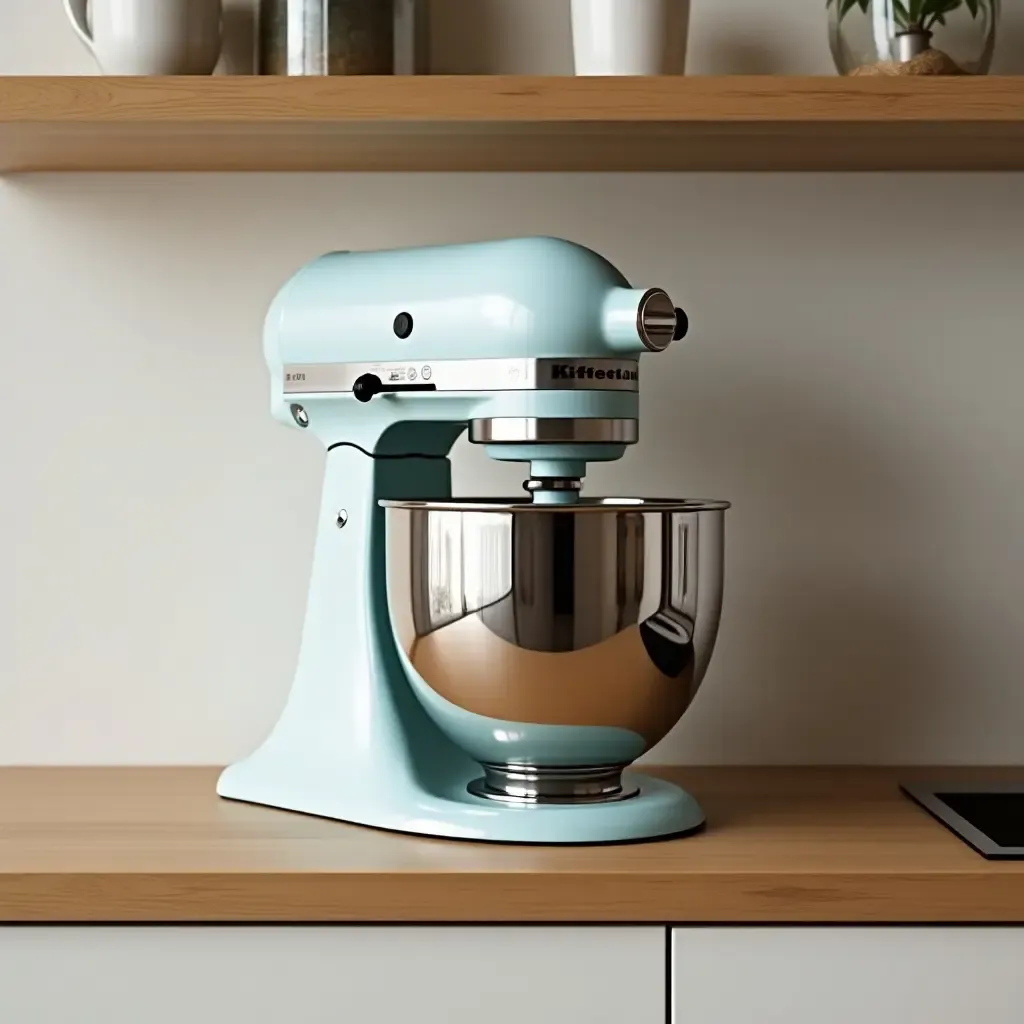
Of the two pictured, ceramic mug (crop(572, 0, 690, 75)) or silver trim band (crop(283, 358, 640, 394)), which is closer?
silver trim band (crop(283, 358, 640, 394))

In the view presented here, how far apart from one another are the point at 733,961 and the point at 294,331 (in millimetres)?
596

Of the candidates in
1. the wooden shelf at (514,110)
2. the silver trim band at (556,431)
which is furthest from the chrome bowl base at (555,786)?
the wooden shelf at (514,110)

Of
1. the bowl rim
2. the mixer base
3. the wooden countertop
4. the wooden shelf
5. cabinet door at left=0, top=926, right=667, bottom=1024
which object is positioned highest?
the wooden shelf

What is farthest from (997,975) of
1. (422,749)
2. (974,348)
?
(974,348)

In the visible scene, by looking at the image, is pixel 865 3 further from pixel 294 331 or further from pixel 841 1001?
pixel 841 1001

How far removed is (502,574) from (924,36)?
0.57 metres

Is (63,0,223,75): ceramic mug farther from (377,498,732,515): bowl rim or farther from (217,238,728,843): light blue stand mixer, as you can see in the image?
(377,498,732,515): bowl rim

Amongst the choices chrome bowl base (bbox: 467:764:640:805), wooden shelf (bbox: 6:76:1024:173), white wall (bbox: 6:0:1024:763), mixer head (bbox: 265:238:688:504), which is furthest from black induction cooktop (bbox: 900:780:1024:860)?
wooden shelf (bbox: 6:76:1024:173)

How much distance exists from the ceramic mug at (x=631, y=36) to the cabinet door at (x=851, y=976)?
0.69 meters

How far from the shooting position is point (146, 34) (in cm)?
128

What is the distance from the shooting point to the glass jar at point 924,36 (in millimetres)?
1274

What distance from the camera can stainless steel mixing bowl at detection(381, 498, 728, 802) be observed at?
3.68ft

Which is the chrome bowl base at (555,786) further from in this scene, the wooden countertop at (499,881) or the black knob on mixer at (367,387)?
the black knob on mixer at (367,387)

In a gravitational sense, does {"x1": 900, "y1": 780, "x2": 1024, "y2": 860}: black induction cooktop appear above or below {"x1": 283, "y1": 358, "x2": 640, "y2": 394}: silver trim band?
below
